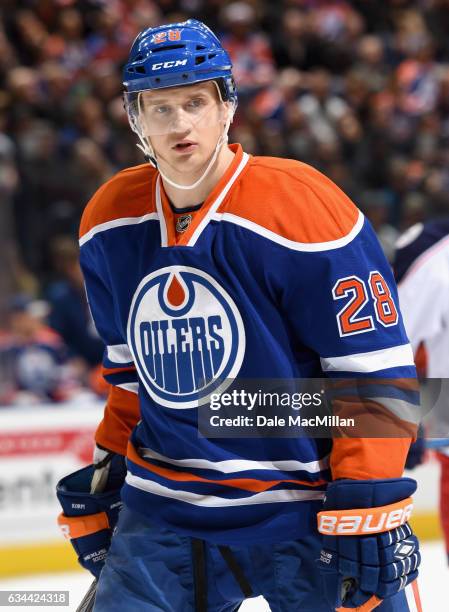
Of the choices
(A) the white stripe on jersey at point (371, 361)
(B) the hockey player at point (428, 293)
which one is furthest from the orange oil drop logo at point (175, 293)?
(B) the hockey player at point (428, 293)

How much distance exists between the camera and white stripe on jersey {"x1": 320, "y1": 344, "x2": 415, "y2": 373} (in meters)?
1.47

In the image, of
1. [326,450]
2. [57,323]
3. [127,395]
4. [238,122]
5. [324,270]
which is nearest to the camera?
[324,270]

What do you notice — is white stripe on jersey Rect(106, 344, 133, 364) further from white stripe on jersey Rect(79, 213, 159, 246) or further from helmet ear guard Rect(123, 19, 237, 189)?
helmet ear guard Rect(123, 19, 237, 189)

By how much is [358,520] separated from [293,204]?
45cm

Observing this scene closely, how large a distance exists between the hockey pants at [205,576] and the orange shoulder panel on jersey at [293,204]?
45 centimetres

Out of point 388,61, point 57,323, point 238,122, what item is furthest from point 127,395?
point 388,61

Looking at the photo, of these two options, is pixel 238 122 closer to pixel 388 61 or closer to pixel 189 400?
pixel 388 61

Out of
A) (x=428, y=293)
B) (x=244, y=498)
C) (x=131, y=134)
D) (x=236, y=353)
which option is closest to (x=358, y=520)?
(x=244, y=498)

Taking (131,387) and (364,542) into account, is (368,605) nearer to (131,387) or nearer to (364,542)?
(364,542)

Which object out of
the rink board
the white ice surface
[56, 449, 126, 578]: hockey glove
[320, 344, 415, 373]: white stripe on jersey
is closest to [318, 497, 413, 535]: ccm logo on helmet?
[320, 344, 415, 373]: white stripe on jersey

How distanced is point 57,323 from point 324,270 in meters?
2.80

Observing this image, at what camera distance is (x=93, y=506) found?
1.80m

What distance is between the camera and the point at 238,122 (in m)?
5.54

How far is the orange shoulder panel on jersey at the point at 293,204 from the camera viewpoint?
146 centimetres
